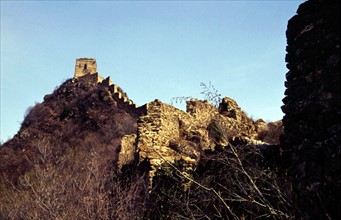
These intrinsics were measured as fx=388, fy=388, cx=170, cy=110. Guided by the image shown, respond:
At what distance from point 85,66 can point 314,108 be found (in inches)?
1948

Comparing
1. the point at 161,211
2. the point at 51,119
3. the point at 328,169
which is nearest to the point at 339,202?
the point at 328,169

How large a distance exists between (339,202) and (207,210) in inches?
119

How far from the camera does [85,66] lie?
51.1 meters

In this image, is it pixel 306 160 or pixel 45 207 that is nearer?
pixel 306 160

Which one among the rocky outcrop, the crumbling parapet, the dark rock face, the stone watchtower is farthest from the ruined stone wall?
the stone watchtower

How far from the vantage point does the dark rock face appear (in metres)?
3.24

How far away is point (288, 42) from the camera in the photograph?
408cm

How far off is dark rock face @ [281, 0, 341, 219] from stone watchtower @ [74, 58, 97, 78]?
47709 millimetres

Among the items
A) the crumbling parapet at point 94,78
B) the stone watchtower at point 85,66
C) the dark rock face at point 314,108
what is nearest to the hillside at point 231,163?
the dark rock face at point 314,108

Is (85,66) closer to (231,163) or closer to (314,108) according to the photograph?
(231,163)

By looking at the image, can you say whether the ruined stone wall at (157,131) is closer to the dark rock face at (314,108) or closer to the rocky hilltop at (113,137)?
the rocky hilltop at (113,137)

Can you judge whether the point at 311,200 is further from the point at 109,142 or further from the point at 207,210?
the point at 109,142

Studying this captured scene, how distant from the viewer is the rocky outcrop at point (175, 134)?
903cm

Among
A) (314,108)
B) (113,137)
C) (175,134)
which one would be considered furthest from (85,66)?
(314,108)
